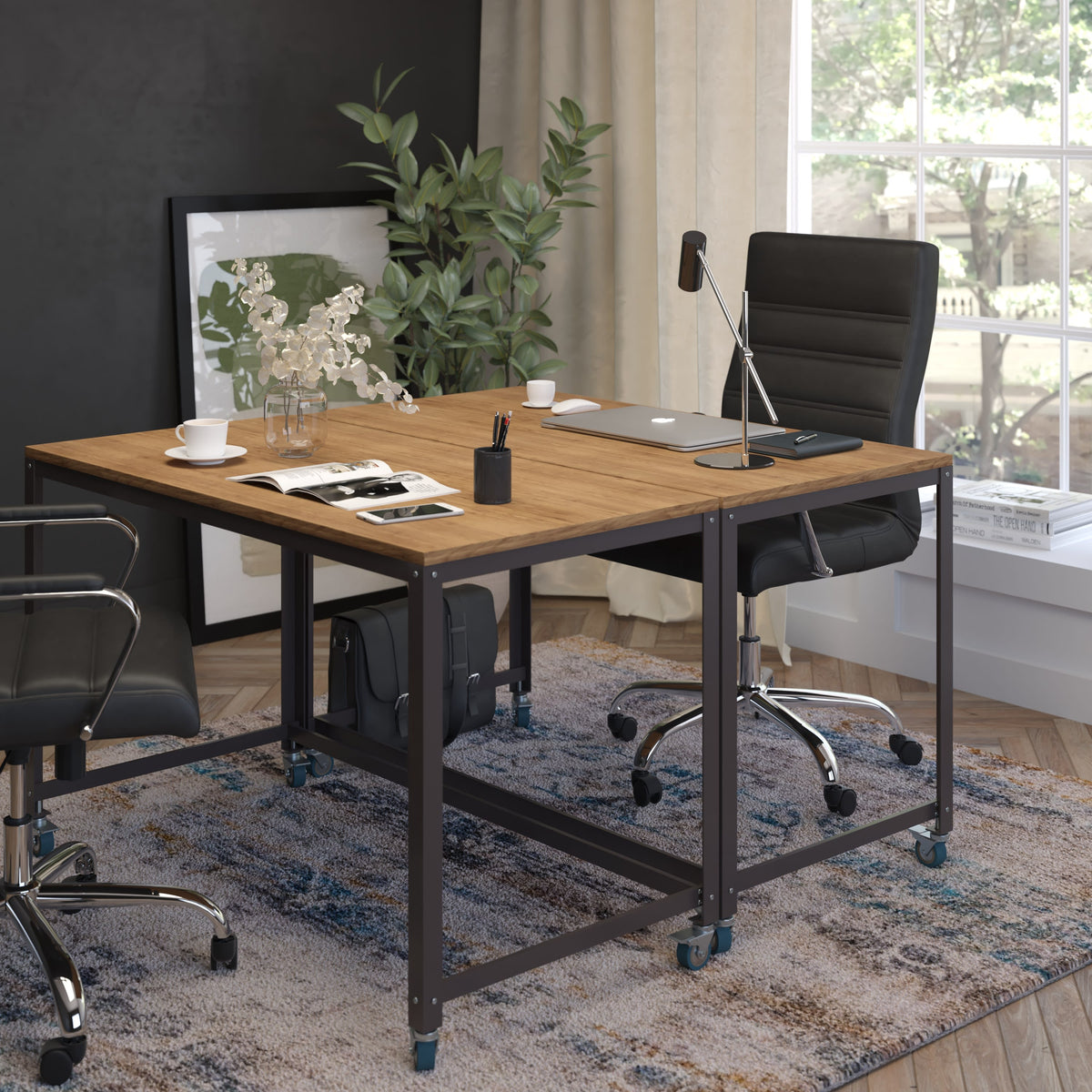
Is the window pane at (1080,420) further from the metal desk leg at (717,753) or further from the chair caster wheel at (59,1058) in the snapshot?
the chair caster wheel at (59,1058)

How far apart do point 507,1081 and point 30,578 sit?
3.31 ft

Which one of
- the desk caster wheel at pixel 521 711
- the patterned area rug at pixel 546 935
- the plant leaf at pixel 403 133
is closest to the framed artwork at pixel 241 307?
the plant leaf at pixel 403 133

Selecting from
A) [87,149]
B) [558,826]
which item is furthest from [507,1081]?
[87,149]

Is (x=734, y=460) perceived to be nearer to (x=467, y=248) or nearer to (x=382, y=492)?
(x=382, y=492)

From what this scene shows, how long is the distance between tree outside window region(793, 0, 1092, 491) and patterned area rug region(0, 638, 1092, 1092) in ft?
3.56

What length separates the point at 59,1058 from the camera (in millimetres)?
2242

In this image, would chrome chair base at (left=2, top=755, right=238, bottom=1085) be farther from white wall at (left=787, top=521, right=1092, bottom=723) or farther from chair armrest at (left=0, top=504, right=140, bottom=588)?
white wall at (left=787, top=521, right=1092, bottom=723)

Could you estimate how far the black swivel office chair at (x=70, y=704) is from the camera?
2.27 m

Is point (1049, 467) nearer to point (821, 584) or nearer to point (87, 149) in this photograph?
point (821, 584)

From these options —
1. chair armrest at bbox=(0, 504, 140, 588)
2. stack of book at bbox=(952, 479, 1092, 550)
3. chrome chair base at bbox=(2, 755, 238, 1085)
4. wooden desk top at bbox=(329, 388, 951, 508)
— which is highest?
wooden desk top at bbox=(329, 388, 951, 508)

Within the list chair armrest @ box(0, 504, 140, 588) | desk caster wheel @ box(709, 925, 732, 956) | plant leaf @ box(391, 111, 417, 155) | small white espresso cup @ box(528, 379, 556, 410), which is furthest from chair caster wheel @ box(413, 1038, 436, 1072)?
plant leaf @ box(391, 111, 417, 155)

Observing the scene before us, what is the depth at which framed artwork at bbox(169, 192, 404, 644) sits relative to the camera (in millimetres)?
4480

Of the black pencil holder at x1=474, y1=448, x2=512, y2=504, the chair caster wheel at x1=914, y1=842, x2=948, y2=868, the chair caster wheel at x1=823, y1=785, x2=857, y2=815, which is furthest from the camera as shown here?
the chair caster wheel at x1=823, y1=785, x2=857, y2=815

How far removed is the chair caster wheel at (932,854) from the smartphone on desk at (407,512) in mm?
1195
